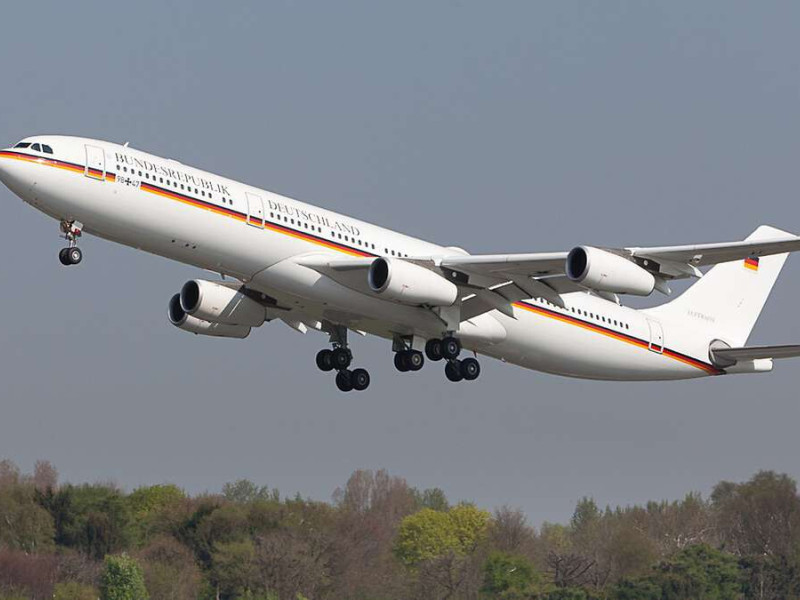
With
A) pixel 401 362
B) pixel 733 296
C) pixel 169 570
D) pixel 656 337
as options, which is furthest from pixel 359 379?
pixel 169 570

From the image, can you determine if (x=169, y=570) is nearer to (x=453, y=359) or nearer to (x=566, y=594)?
(x=566, y=594)

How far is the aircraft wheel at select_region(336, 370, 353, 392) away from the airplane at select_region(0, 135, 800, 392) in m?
0.04

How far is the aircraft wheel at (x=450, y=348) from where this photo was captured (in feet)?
147

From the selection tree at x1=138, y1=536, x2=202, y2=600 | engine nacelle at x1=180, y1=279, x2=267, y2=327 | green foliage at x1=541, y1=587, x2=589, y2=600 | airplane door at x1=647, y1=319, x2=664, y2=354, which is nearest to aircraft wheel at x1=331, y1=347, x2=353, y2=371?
engine nacelle at x1=180, y1=279, x2=267, y2=327

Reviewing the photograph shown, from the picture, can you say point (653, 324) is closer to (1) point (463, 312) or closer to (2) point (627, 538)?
(1) point (463, 312)

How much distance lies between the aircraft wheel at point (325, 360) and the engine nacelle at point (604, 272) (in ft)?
33.1

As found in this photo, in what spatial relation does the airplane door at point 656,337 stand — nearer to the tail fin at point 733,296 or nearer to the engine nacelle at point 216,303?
the tail fin at point 733,296

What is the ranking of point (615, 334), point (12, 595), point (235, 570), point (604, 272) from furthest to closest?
point (235, 570)
point (12, 595)
point (615, 334)
point (604, 272)

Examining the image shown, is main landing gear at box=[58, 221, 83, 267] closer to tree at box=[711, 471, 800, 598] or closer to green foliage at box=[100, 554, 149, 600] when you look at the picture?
green foliage at box=[100, 554, 149, 600]

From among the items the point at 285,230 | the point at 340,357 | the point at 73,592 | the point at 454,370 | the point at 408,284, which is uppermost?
the point at 285,230

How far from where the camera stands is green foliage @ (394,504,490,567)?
8819cm

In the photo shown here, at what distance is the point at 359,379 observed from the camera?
48250 millimetres

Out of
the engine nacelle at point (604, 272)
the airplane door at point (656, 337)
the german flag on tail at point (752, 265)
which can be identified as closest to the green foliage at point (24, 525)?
the airplane door at point (656, 337)

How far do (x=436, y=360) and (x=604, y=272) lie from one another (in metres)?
7.06
